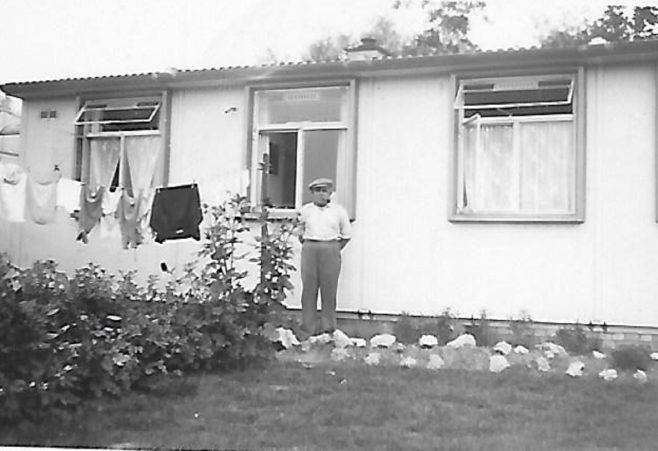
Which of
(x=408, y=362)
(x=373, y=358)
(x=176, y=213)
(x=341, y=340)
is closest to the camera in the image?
(x=408, y=362)

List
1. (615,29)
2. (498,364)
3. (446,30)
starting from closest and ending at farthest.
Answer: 1. (498,364)
2. (615,29)
3. (446,30)

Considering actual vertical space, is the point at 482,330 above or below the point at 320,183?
below

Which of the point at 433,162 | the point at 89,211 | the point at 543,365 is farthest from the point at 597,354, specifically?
the point at 89,211

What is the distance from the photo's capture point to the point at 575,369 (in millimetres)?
5246

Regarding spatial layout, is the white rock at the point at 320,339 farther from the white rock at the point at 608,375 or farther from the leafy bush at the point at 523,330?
the white rock at the point at 608,375

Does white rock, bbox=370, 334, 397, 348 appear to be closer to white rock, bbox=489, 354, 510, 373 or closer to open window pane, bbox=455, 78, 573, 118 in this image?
white rock, bbox=489, 354, 510, 373

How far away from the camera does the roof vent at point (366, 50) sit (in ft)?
24.1

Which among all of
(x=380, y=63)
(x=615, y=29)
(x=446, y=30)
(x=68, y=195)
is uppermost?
(x=446, y=30)

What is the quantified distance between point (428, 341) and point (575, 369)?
1214 mm

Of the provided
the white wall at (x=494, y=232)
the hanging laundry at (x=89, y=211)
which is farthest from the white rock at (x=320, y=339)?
the hanging laundry at (x=89, y=211)

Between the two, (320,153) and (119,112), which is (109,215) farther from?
(320,153)

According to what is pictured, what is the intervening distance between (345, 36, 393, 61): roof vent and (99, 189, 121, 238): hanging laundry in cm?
220

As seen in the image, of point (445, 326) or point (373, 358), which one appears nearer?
point (373, 358)

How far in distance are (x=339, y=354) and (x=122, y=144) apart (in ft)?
9.78
